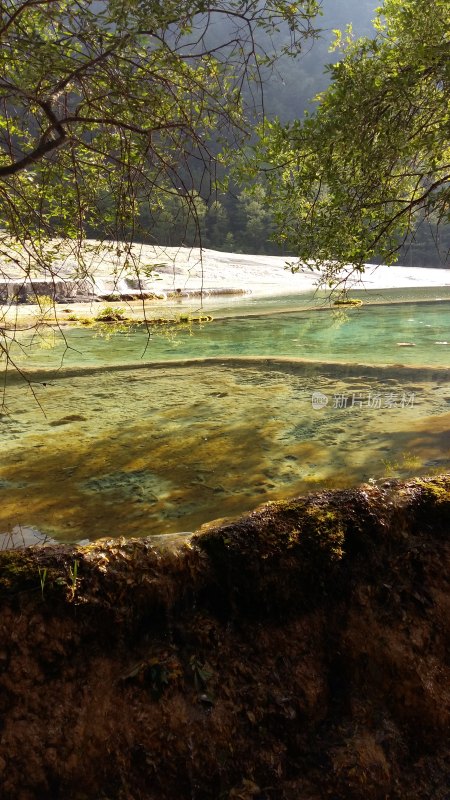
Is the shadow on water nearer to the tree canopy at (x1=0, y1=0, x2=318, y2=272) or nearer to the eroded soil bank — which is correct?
the eroded soil bank

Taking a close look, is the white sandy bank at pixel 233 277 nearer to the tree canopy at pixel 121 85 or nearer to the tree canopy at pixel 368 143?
the tree canopy at pixel 368 143

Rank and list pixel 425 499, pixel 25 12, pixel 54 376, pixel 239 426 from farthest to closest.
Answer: pixel 54 376 < pixel 239 426 < pixel 25 12 < pixel 425 499

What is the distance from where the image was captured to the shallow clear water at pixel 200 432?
394cm

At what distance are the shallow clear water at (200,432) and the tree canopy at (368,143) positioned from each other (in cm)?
180

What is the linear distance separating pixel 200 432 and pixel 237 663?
332cm

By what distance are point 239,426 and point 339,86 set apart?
3538 millimetres

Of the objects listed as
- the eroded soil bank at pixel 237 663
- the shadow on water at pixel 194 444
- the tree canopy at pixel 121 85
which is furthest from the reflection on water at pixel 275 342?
the eroded soil bank at pixel 237 663

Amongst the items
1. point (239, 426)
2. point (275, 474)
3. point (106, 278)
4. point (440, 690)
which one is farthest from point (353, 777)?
point (106, 278)

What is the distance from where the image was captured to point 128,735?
209cm

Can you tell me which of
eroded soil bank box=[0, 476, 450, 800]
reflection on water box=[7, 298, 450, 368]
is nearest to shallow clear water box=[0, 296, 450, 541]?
reflection on water box=[7, 298, 450, 368]

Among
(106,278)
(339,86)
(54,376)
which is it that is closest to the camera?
(339,86)

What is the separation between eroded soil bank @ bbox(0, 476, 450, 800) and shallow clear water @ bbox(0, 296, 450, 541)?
42.2 inches

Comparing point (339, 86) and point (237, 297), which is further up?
point (339, 86)

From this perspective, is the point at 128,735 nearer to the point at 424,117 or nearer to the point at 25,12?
the point at 25,12
